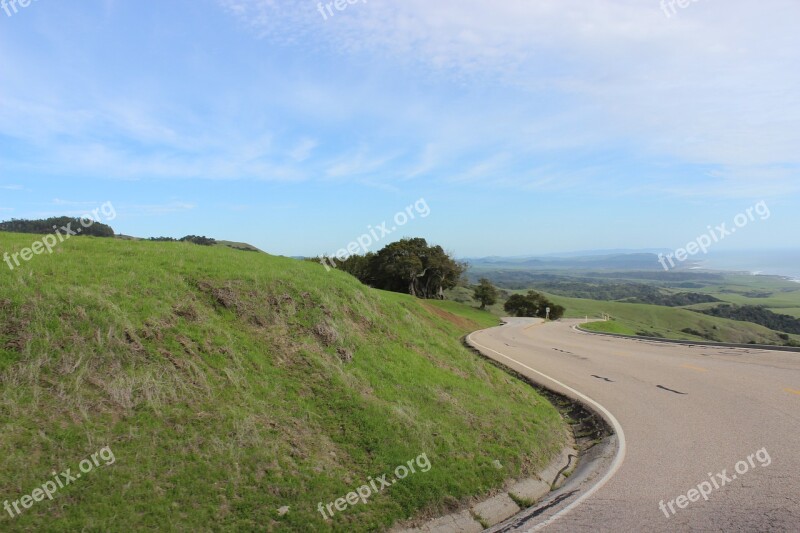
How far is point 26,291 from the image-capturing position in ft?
27.6

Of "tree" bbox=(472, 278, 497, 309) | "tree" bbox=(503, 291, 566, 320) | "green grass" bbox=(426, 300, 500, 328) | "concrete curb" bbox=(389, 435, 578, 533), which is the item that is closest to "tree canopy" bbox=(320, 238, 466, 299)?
"tree" bbox=(472, 278, 497, 309)

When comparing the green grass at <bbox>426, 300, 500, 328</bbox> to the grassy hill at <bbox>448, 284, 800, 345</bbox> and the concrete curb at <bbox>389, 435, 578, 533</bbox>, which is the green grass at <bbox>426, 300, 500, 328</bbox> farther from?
the concrete curb at <bbox>389, 435, 578, 533</bbox>

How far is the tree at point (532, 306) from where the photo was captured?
86.6m

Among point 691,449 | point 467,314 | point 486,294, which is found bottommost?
point 467,314

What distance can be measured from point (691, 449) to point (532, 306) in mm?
80591

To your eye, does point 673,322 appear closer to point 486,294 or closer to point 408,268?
point 486,294

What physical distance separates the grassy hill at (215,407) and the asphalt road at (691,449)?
1.62m

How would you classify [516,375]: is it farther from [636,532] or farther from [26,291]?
[26,291]

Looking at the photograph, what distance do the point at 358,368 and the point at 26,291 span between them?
667 cm

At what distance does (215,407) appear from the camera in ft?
25.0

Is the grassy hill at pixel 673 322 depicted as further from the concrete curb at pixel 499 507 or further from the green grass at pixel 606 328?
the concrete curb at pixel 499 507

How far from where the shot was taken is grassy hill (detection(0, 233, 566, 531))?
5859mm

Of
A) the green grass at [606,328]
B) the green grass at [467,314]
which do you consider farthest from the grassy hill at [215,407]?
the green grass at [606,328]

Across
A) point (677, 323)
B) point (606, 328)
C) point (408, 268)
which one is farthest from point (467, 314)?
point (677, 323)
